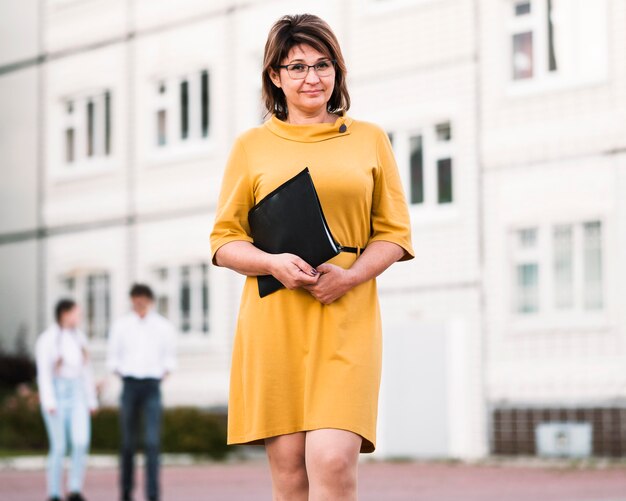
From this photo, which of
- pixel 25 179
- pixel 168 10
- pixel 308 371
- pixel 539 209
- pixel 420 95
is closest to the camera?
pixel 308 371

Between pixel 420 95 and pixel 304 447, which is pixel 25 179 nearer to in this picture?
pixel 420 95

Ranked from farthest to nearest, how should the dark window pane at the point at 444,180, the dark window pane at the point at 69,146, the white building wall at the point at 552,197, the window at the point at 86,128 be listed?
the dark window pane at the point at 69,146
the window at the point at 86,128
the dark window pane at the point at 444,180
the white building wall at the point at 552,197

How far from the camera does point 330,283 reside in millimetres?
4535

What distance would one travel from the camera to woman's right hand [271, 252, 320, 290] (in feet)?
14.8

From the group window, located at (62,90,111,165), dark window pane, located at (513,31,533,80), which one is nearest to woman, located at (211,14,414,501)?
dark window pane, located at (513,31,533,80)

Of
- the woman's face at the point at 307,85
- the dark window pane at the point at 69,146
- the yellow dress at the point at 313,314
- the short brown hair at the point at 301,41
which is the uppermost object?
the dark window pane at the point at 69,146

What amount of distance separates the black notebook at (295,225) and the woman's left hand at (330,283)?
4 centimetres

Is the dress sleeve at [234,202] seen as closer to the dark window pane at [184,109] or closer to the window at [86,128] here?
the dark window pane at [184,109]

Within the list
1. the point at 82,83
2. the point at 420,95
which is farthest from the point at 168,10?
the point at 420,95

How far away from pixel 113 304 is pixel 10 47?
653 centimetres

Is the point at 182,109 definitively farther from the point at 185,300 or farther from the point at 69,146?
the point at 185,300

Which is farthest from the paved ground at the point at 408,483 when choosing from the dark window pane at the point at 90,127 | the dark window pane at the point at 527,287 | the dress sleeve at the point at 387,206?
the dark window pane at the point at 90,127

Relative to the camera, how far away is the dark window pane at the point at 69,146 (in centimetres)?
3008

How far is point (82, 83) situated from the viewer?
97.0ft
